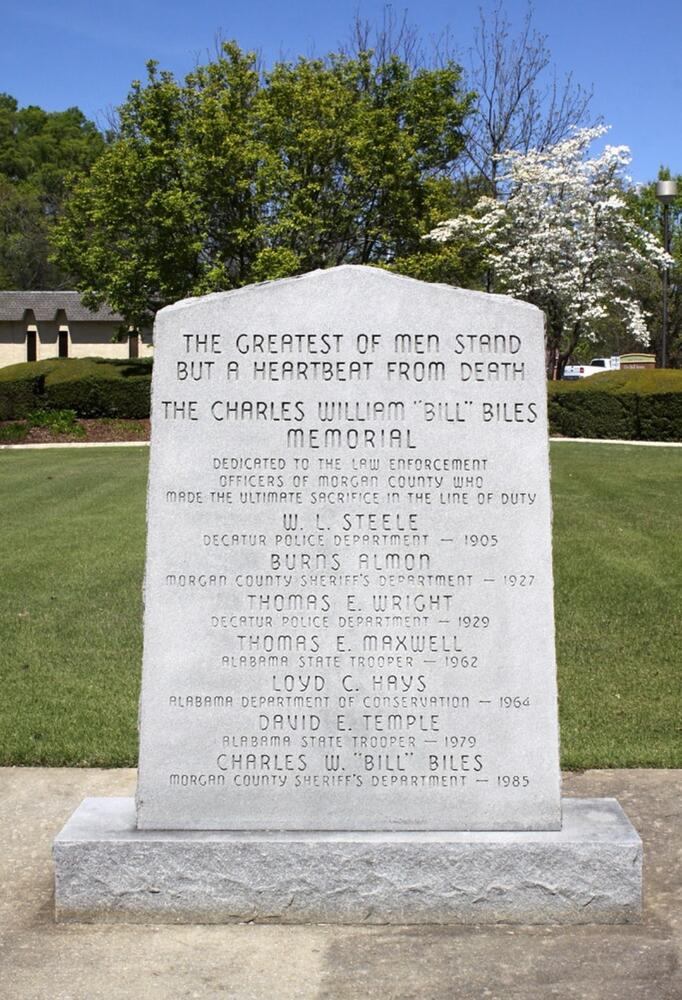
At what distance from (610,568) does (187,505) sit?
6.85 metres

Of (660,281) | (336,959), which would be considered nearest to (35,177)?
(660,281)

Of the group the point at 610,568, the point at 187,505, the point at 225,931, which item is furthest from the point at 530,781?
the point at 610,568

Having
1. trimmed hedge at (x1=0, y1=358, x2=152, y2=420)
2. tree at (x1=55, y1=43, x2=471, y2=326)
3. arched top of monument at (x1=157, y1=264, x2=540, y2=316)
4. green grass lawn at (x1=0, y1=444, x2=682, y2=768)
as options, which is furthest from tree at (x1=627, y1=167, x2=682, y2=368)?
arched top of monument at (x1=157, y1=264, x2=540, y2=316)

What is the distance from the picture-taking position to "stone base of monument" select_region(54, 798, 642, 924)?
13.3 feet

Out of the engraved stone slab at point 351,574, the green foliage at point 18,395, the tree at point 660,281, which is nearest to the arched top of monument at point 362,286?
the engraved stone slab at point 351,574

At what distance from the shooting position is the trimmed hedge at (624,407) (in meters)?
27.0

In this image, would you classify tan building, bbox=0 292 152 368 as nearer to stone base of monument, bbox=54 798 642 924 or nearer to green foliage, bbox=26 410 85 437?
green foliage, bbox=26 410 85 437

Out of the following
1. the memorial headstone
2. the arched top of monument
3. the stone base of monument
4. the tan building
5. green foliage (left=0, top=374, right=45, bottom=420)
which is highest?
the tan building

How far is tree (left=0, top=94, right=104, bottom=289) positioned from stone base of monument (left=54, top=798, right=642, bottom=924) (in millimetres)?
55959

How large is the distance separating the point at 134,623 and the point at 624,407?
66.8 feet

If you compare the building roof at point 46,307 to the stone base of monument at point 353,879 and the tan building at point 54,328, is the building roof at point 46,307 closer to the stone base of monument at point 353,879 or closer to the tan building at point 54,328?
the tan building at point 54,328

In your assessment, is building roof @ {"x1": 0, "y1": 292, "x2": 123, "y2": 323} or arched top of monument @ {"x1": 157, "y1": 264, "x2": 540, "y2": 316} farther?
building roof @ {"x1": 0, "y1": 292, "x2": 123, "y2": 323}

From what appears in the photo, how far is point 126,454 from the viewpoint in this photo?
24.1 meters

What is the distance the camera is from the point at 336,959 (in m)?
3.82
